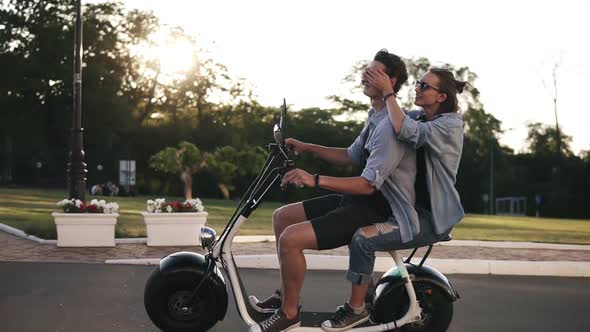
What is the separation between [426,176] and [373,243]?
0.52 metres

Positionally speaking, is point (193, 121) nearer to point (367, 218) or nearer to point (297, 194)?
point (297, 194)

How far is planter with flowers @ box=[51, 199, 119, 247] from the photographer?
12.6 m

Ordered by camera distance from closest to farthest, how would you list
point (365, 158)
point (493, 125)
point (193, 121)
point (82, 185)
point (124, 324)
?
point (365, 158)
point (124, 324)
point (82, 185)
point (193, 121)
point (493, 125)

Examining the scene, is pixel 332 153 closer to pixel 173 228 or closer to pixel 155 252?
pixel 155 252

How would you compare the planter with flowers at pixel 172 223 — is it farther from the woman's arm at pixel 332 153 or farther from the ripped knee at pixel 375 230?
the ripped knee at pixel 375 230

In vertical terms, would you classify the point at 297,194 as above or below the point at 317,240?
below

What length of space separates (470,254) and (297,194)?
153 feet

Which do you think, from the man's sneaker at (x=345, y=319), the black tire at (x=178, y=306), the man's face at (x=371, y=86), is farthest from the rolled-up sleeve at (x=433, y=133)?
the black tire at (x=178, y=306)

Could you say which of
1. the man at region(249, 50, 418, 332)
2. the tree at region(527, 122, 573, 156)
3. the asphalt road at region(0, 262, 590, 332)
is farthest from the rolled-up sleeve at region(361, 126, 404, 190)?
the tree at region(527, 122, 573, 156)

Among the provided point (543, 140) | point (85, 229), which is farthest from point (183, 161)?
point (543, 140)

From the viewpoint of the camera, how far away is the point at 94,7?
5775 cm

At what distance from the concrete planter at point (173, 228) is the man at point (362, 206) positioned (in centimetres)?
787

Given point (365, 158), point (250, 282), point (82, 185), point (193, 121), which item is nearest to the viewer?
point (365, 158)

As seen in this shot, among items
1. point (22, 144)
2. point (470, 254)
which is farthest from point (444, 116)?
point (22, 144)
